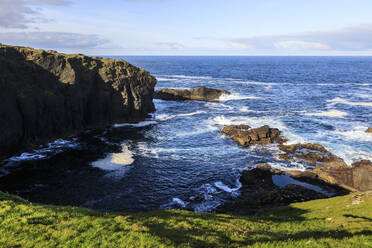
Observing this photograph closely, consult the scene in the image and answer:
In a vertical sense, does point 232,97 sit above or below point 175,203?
above

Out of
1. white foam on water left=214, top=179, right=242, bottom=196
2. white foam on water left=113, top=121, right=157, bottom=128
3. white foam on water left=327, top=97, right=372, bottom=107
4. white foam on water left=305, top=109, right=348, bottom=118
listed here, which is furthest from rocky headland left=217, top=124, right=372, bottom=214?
white foam on water left=327, top=97, right=372, bottom=107

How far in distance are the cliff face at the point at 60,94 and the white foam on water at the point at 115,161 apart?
56.1 feet

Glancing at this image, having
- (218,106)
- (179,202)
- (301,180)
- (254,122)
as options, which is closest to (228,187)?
(179,202)

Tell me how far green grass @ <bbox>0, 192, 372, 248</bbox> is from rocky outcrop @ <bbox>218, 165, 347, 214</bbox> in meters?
9.70

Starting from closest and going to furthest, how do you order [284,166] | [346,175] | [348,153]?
[346,175] < [284,166] < [348,153]

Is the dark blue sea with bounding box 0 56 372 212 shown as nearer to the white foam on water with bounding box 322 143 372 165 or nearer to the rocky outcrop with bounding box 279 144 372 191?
the white foam on water with bounding box 322 143 372 165

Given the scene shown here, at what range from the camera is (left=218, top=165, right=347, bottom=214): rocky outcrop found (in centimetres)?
3191

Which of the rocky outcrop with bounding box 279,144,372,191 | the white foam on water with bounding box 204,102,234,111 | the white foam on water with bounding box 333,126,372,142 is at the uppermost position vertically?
the white foam on water with bounding box 204,102,234,111

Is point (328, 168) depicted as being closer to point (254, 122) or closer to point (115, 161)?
point (254, 122)

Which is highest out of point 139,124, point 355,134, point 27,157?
point 355,134

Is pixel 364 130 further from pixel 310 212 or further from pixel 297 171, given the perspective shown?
pixel 310 212

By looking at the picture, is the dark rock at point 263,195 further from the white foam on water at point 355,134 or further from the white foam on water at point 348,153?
the white foam on water at point 355,134

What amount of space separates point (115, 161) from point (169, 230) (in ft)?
103

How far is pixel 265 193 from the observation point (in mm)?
35031
